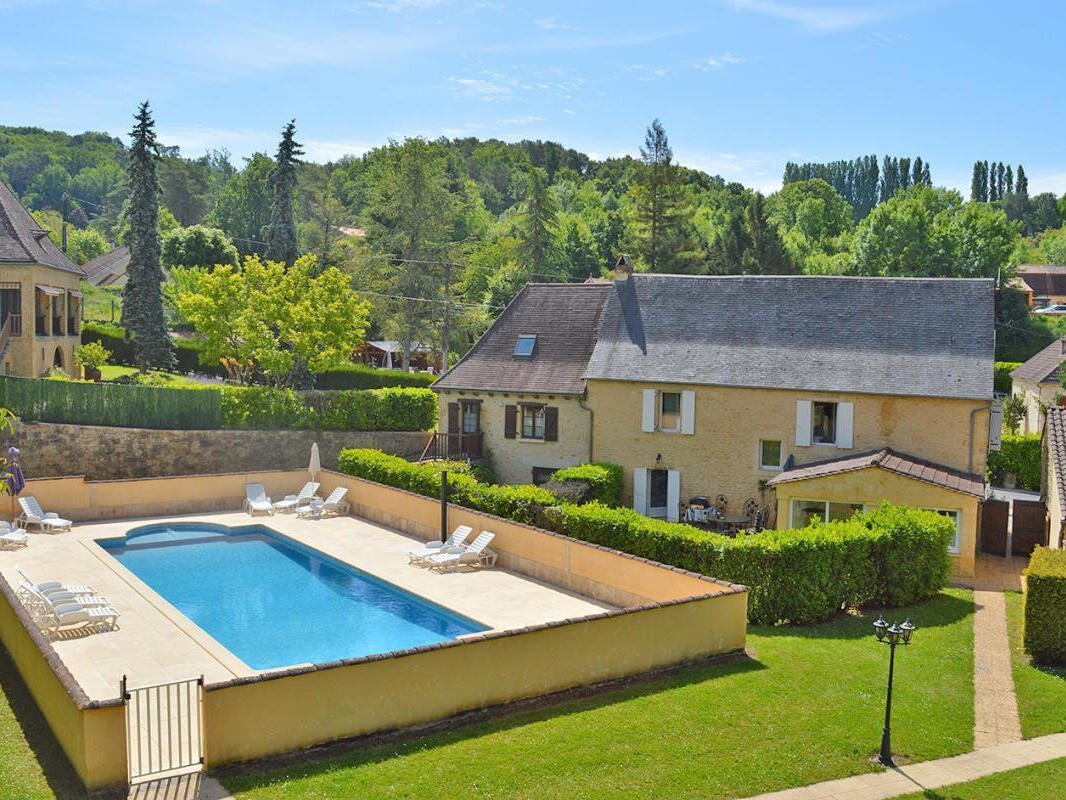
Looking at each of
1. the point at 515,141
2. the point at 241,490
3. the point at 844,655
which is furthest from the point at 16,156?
the point at 844,655

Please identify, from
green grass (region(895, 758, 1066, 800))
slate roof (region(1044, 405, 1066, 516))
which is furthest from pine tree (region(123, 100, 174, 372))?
green grass (region(895, 758, 1066, 800))

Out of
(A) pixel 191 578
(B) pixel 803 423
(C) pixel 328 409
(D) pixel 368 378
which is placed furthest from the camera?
(D) pixel 368 378

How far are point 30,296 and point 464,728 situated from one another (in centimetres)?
3165

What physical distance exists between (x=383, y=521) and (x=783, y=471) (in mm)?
11707

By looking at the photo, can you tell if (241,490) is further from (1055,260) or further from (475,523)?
(1055,260)

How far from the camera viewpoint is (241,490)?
1178 inches

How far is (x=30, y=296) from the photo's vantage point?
120ft

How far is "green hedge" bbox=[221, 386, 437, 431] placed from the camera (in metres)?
34.0

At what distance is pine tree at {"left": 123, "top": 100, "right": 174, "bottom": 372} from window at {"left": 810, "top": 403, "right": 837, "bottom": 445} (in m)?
30.6

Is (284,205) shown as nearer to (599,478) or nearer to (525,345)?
(525,345)

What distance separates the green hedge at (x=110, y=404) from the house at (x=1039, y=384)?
105ft

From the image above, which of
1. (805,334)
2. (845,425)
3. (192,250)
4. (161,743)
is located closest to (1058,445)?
(845,425)

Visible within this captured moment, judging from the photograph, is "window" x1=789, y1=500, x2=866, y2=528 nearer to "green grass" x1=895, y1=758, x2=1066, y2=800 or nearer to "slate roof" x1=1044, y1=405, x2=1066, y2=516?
"slate roof" x1=1044, y1=405, x2=1066, y2=516

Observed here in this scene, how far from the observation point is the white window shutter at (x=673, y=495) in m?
28.3
